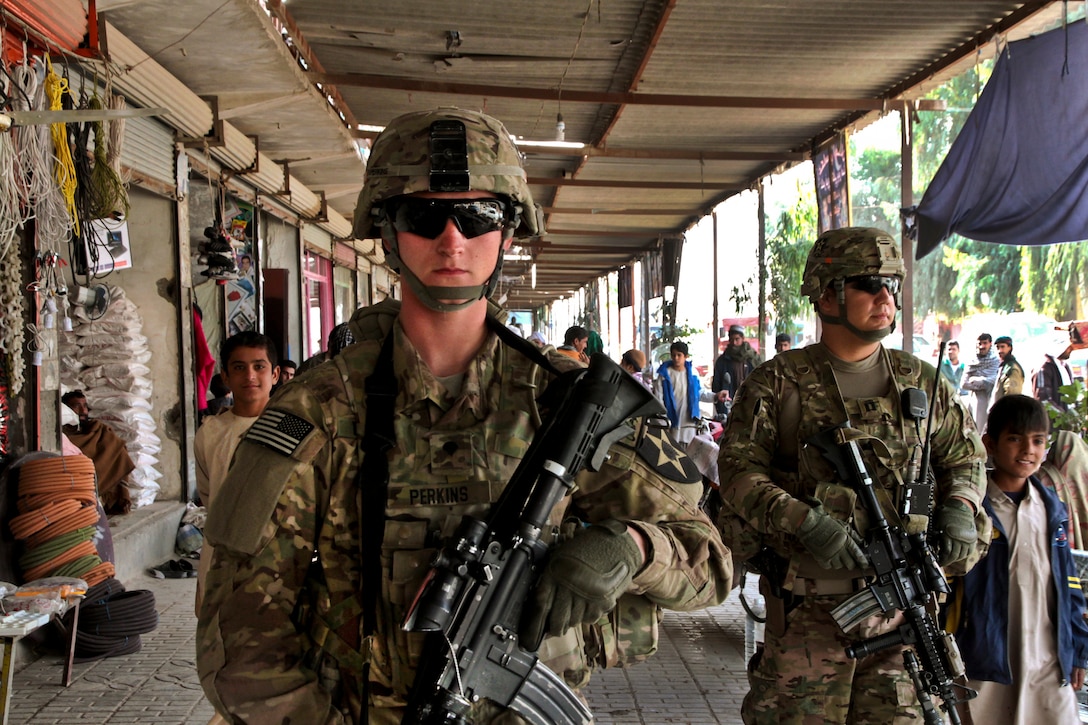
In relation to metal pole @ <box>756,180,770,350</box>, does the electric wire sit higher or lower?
lower

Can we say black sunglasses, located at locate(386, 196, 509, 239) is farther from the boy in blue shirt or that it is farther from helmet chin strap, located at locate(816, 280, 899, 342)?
the boy in blue shirt

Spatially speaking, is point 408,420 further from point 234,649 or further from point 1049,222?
point 1049,222

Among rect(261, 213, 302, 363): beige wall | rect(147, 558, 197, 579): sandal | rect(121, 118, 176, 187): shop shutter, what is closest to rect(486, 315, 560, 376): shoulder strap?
rect(121, 118, 176, 187): shop shutter

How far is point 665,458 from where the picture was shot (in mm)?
1803

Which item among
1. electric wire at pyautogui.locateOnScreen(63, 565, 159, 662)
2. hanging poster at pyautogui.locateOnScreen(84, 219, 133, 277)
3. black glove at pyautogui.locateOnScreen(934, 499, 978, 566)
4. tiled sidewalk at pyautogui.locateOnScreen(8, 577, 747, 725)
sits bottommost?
tiled sidewalk at pyautogui.locateOnScreen(8, 577, 747, 725)

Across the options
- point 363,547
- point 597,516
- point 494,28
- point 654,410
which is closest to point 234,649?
point 363,547

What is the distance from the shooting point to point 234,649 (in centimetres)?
157

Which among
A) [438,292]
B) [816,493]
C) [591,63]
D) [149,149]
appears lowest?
[816,493]

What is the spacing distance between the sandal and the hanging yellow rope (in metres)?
2.79

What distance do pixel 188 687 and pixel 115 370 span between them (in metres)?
3.29

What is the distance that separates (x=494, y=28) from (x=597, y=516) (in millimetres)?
5242

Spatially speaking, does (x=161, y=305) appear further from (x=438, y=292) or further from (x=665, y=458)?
(x=665, y=458)

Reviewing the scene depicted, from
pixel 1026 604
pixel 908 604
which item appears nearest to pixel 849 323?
pixel 908 604

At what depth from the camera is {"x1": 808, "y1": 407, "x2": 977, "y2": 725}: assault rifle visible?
2.73 meters
